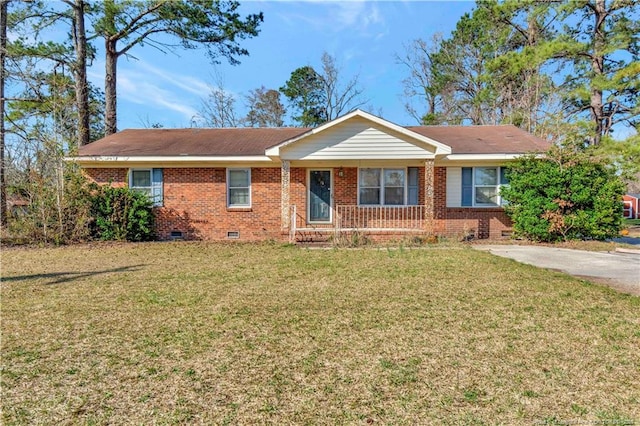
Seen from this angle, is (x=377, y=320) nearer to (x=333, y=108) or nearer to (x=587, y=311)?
(x=587, y=311)

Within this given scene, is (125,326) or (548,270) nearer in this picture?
(125,326)

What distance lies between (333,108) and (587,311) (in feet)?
95.7

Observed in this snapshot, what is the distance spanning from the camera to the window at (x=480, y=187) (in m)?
12.4

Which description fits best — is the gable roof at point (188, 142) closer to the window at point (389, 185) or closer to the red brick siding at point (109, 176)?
the red brick siding at point (109, 176)

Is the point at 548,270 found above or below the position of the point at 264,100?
below

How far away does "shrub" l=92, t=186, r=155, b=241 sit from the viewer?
11.7 m

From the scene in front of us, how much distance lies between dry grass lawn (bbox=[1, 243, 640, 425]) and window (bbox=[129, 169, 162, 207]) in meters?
5.98

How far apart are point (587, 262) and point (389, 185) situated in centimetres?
622

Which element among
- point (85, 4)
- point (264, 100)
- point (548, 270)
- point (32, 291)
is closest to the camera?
point (32, 291)

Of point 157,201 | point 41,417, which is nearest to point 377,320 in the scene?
point 41,417

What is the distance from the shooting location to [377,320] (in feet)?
14.5

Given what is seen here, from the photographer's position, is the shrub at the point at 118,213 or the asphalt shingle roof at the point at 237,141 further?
the asphalt shingle roof at the point at 237,141

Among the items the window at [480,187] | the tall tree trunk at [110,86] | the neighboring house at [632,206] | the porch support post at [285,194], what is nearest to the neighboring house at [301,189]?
the window at [480,187]

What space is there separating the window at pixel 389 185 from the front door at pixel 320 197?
3.78ft
